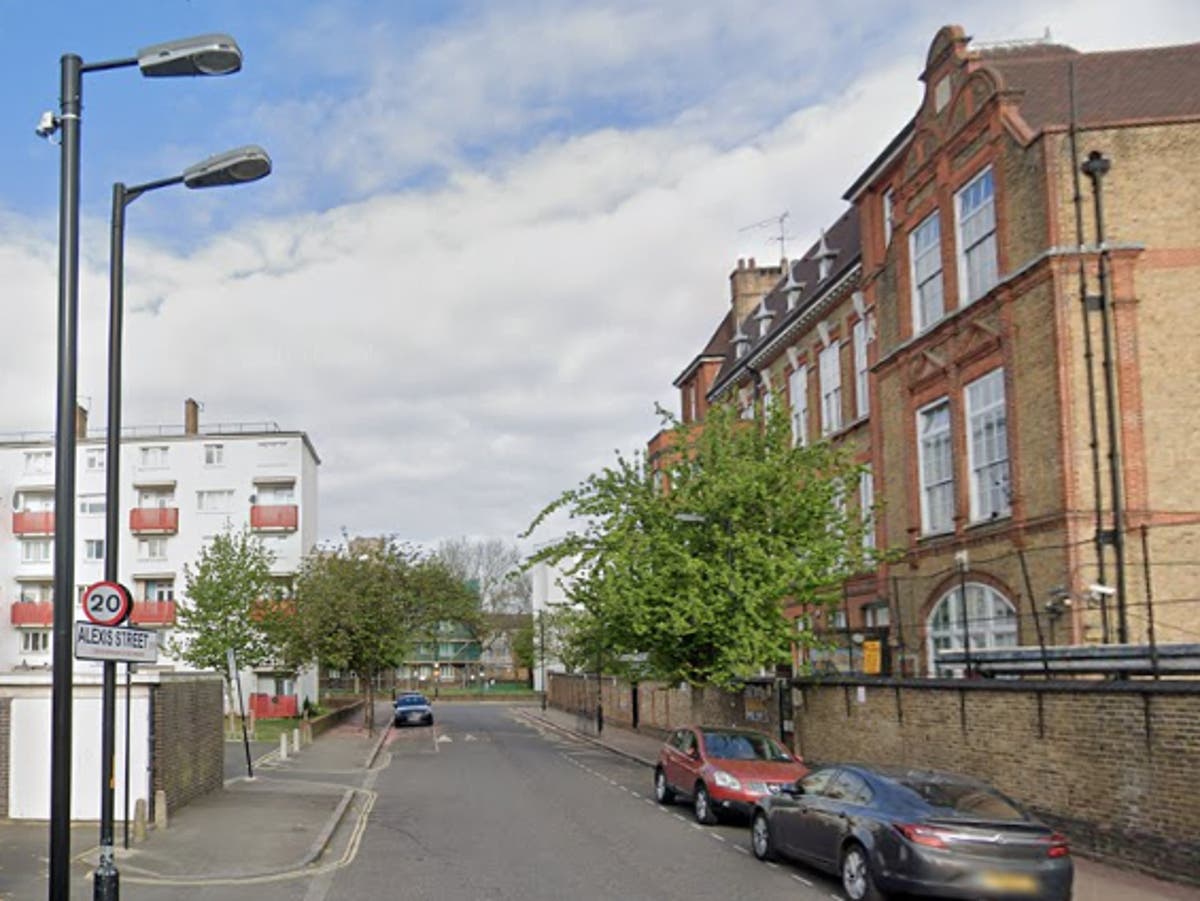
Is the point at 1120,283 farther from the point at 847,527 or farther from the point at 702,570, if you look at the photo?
the point at 702,570

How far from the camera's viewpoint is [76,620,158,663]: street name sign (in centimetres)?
965

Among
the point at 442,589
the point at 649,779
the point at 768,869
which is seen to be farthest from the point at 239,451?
the point at 768,869

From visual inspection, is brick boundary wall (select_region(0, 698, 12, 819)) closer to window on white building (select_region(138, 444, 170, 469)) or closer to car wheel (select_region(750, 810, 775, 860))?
car wheel (select_region(750, 810, 775, 860))

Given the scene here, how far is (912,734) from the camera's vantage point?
799 inches

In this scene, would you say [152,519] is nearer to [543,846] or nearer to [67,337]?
[543,846]

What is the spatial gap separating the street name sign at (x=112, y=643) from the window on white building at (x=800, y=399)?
91.0 ft

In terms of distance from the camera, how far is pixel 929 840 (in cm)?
1152

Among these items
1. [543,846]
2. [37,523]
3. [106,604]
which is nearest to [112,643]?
[106,604]

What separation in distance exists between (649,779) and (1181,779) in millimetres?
16176

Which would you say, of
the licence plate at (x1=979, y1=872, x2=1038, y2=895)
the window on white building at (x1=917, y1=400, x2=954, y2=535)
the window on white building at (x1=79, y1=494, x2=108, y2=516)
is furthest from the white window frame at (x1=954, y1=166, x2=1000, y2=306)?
the window on white building at (x1=79, y1=494, x2=108, y2=516)

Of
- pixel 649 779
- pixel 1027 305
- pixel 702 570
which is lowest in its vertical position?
pixel 649 779

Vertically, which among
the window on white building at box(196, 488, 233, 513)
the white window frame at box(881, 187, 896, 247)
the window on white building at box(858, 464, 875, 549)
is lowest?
the window on white building at box(858, 464, 875, 549)

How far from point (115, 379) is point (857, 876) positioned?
826cm

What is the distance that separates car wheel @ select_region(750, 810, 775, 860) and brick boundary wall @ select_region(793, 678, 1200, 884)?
3678mm
